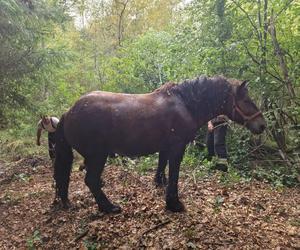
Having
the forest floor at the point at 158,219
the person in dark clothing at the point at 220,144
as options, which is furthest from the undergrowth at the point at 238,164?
the forest floor at the point at 158,219

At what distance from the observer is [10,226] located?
550 cm

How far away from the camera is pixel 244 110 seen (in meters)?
5.13

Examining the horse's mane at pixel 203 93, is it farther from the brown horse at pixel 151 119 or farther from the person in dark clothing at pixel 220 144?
the person in dark clothing at pixel 220 144

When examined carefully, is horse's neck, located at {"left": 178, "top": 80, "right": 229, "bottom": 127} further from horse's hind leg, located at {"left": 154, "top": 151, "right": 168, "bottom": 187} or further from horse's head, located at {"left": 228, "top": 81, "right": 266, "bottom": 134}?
horse's hind leg, located at {"left": 154, "top": 151, "right": 168, "bottom": 187}

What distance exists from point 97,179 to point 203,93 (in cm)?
195

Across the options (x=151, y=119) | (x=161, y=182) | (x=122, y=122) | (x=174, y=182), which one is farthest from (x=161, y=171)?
(x=122, y=122)

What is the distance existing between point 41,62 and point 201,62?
367 centimetres

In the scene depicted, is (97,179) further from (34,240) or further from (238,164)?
(238,164)

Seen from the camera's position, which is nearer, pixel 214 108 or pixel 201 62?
pixel 214 108

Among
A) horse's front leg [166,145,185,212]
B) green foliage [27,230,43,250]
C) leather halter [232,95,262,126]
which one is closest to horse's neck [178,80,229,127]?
leather halter [232,95,262,126]

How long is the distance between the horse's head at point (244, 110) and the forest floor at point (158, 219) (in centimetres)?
120

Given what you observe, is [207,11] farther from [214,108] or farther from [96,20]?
[96,20]

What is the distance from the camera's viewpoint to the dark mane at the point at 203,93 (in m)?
4.96

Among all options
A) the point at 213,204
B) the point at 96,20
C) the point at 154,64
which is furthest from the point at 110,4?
the point at 213,204
